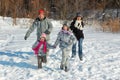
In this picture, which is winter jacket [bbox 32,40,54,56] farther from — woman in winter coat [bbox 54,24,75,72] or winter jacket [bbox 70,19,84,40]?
winter jacket [bbox 70,19,84,40]

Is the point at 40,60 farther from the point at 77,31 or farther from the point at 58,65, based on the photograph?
the point at 77,31

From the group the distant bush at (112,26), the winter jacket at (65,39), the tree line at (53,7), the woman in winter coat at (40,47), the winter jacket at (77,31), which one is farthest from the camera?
the tree line at (53,7)

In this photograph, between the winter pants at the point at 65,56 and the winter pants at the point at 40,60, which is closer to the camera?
the winter pants at the point at 65,56

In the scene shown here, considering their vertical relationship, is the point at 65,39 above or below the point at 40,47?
above

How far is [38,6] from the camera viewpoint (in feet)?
100

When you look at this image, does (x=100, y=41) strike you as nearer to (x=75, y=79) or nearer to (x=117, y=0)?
(x=75, y=79)

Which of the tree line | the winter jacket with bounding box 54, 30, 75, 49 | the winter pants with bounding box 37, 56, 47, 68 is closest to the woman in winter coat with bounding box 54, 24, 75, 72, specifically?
the winter jacket with bounding box 54, 30, 75, 49

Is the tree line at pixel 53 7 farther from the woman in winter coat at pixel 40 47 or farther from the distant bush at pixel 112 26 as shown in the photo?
the woman in winter coat at pixel 40 47

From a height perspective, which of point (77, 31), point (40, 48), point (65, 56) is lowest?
point (65, 56)

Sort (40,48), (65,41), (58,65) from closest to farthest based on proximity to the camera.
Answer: (65,41) < (40,48) < (58,65)

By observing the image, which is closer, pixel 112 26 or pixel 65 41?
pixel 65 41

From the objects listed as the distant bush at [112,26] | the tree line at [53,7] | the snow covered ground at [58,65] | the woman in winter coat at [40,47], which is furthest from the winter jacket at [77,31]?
the tree line at [53,7]

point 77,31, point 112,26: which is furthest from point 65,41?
point 112,26

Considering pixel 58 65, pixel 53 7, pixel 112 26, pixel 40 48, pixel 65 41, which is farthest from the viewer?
pixel 53 7
